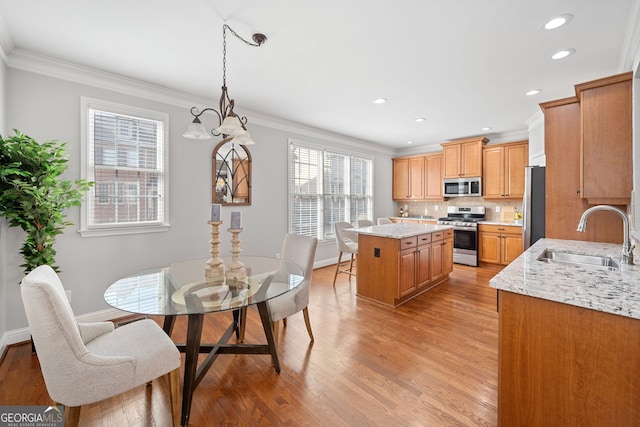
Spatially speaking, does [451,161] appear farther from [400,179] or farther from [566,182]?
[566,182]

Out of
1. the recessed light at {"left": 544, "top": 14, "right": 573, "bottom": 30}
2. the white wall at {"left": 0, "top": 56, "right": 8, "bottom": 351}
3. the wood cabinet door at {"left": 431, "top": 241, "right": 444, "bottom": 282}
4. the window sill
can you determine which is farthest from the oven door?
the white wall at {"left": 0, "top": 56, "right": 8, "bottom": 351}

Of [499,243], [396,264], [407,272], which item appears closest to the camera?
[396,264]

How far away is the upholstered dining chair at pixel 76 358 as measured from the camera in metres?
1.14

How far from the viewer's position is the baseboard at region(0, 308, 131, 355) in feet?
7.74

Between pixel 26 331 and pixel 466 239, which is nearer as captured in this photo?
pixel 26 331

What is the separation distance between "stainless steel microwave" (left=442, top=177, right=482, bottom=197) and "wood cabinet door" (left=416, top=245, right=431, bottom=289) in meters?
2.50

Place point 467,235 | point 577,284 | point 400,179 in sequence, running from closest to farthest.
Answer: point 577,284
point 467,235
point 400,179

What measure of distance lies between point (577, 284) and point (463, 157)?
4950 millimetres

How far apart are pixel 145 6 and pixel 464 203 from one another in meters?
6.23

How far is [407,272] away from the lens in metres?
3.38

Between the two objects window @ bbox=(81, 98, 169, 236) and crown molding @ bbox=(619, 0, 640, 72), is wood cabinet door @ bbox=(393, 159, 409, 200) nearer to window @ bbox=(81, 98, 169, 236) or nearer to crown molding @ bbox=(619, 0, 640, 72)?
crown molding @ bbox=(619, 0, 640, 72)

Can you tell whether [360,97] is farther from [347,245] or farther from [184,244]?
[184,244]

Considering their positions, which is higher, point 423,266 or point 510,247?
point 510,247

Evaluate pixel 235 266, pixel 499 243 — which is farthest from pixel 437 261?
pixel 235 266
